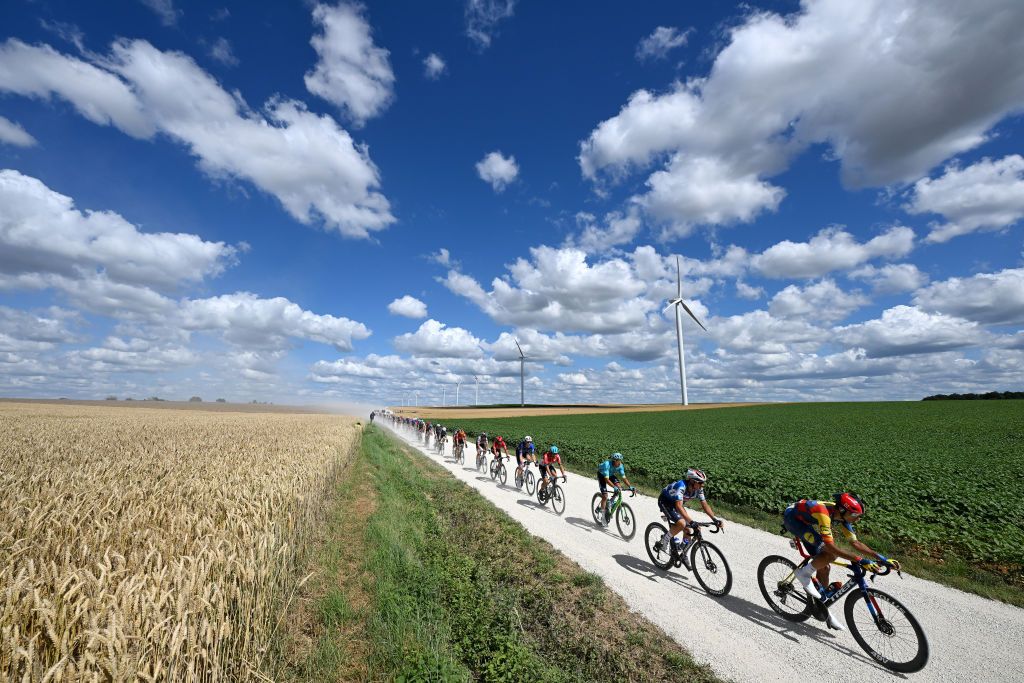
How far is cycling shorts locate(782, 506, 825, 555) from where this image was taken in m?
6.96

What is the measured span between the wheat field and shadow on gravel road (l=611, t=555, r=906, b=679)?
23.4 feet

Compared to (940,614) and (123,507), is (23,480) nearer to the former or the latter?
(123,507)

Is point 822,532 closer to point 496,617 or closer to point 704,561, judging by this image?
point 704,561

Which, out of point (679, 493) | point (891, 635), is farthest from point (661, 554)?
point (891, 635)

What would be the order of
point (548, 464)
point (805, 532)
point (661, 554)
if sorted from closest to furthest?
point (805, 532) < point (661, 554) < point (548, 464)

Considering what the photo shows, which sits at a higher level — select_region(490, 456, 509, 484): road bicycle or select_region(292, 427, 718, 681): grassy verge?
select_region(490, 456, 509, 484): road bicycle

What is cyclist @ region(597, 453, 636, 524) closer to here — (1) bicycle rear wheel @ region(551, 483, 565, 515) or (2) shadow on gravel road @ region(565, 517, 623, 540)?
(2) shadow on gravel road @ region(565, 517, 623, 540)

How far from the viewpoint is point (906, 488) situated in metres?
16.0

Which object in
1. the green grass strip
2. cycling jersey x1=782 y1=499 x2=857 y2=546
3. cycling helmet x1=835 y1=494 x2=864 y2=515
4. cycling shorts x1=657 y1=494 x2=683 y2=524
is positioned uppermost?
cycling helmet x1=835 y1=494 x2=864 y2=515

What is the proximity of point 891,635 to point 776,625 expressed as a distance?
1.49 m

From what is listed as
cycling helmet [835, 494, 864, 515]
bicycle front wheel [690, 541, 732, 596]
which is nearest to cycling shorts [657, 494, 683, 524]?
bicycle front wheel [690, 541, 732, 596]

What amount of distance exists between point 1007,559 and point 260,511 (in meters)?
15.5

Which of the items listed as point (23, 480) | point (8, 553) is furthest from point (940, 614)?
point (23, 480)

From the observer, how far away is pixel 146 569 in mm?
4820
